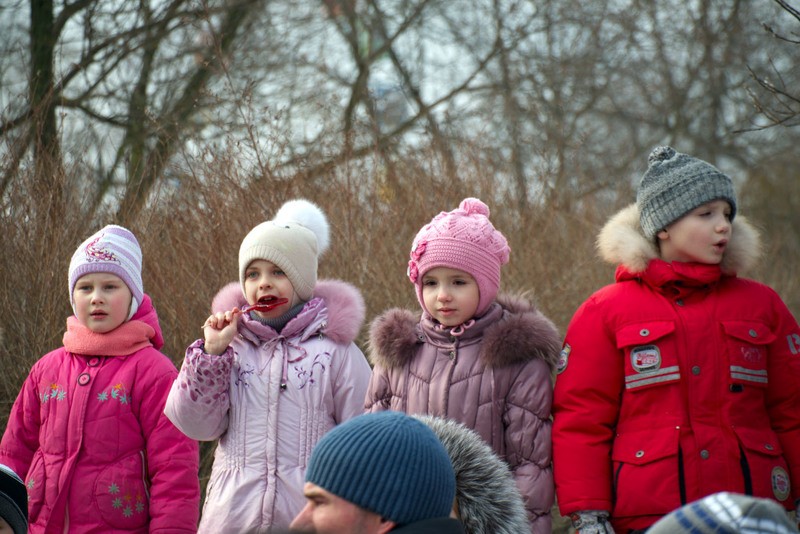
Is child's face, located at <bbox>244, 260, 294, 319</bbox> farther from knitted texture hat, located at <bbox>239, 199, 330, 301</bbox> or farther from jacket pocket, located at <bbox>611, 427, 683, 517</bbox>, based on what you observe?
jacket pocket, located at <bbox>611, 427, 683, 517</bbox>

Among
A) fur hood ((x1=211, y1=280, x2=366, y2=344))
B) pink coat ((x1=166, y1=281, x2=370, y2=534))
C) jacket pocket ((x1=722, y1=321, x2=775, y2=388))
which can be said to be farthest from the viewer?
fur hood ((x1=211, y1=280, x2=366, y2=344))

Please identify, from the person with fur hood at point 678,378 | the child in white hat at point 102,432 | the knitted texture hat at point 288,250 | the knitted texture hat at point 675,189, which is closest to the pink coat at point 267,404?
the knitted texture hat at point 288,250

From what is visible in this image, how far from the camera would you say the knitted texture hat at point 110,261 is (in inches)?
183

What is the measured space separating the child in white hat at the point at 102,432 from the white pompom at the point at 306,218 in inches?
30.6

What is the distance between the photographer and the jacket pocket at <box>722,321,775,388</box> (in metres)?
3.80

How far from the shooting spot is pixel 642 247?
4035mm

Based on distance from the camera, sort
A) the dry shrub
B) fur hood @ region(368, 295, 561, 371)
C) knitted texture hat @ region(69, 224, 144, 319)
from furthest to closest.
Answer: the dry shrub < knitted texture hat @ region(69, 224, 144, 319) < fur hood @ region(368, 295, 561, 371)

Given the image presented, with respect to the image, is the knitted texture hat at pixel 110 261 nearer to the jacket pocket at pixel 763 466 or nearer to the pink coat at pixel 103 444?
the pink coat at pixel 103 444

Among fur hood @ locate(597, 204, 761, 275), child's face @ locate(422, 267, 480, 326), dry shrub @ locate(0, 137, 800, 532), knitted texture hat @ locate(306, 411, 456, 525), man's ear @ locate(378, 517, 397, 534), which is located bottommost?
man's ear @ locate(378, 517, 397, 534)

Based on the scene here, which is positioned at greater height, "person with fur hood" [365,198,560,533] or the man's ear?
"person with fur hood" [365,198,560,533]

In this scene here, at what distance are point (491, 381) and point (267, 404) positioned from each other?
3.05 feet

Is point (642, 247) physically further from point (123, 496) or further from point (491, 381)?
point (123, 496)

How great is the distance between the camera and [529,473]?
12.5 feet

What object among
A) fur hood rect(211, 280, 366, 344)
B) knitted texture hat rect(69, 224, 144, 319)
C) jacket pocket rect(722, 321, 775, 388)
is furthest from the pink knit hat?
knitted texture hat rect(69, 224, 144, 319)
